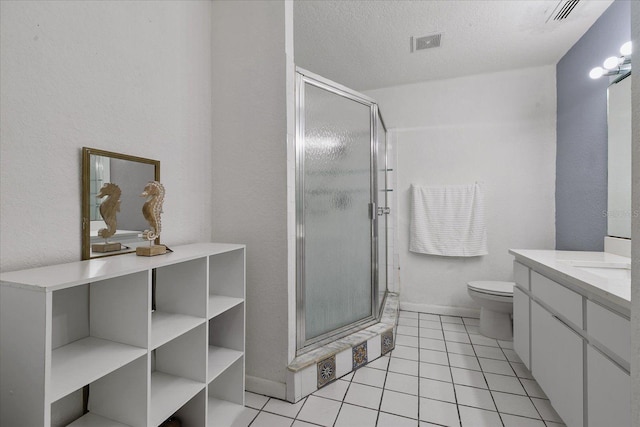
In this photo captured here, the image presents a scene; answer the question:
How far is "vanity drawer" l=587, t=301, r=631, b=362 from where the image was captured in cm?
89

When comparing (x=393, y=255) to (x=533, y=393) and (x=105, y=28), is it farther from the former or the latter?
(x=105, y=28)

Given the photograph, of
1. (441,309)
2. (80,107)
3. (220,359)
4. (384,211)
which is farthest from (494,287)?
(80,107)

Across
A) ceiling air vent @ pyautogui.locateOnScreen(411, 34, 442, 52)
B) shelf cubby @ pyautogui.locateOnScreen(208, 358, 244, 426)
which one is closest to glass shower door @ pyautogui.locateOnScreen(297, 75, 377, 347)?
shelf cubby @ pyautogui.locateOnScreen(208, 358, 244, 426)

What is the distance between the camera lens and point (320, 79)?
69.6 inches

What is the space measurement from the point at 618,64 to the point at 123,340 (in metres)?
2.93

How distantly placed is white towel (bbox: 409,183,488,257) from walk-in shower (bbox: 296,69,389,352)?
0.78 m

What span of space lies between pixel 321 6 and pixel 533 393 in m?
2.63

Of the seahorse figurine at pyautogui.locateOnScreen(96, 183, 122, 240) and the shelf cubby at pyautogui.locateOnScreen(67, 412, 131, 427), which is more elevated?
the seahorse figurine at pyautogui.locateOnScreen(96, 183, 122, 240)

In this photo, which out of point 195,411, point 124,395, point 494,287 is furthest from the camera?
point 494,287

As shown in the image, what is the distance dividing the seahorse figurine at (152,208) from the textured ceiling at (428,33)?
1.49 meters

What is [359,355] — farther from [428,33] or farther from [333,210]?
[428,33]

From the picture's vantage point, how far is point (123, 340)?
3.23 ft

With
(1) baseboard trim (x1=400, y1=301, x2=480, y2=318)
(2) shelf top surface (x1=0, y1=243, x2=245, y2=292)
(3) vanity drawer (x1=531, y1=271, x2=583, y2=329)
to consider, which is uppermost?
(2) shelf top surface (x1=0, y1=243, x2=245, y2=292)

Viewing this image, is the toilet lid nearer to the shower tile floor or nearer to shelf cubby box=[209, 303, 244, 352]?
the shower tile floor
